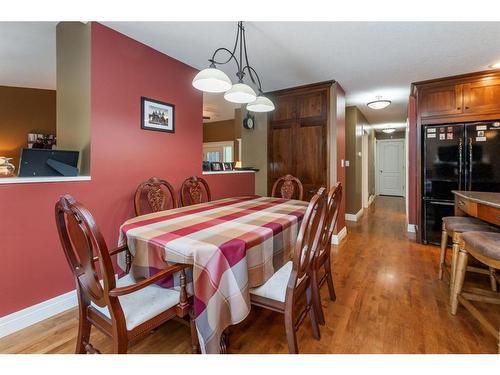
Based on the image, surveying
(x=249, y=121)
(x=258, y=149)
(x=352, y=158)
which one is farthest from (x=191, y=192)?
(x=352, y=158)

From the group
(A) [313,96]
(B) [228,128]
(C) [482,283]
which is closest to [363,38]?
(A) [313,96]

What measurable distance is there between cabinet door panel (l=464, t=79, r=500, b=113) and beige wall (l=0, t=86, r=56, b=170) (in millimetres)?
6354

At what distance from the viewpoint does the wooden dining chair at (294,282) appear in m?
1.18

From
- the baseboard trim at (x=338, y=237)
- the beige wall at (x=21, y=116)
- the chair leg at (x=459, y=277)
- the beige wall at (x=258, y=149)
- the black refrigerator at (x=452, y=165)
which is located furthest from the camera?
the beige wall at (x=258, y=149)

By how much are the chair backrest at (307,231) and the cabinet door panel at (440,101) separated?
303 cm

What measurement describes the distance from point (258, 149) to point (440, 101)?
103 inches

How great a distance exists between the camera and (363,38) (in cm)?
228

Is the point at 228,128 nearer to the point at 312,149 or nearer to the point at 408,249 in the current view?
the point at 312,149

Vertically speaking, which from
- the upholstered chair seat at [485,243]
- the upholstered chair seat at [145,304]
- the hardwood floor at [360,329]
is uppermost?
the upholstered chair seat at [485,243]

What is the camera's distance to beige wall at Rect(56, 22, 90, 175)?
6.74ft

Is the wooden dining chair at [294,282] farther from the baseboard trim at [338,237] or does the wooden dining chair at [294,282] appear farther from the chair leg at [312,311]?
the baseboard trim at [338,237]

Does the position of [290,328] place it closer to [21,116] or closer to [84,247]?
[84,247]

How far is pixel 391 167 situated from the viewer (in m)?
8.55

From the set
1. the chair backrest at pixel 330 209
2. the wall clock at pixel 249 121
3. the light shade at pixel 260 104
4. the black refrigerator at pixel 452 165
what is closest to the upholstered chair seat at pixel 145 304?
the chair backrest at pixel 330 209
